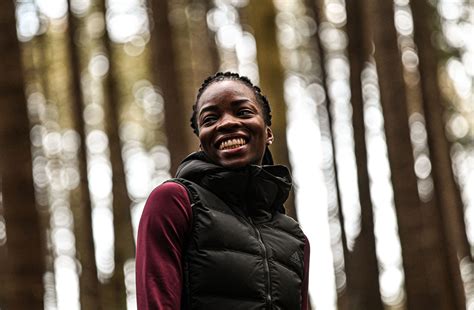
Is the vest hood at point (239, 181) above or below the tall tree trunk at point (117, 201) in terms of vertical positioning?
below

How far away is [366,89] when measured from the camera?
9.27 metres

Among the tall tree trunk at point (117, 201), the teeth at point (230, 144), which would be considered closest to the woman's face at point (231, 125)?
the teeth at point (230, 144)

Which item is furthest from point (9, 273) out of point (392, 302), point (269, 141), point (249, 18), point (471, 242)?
point (392, 302)

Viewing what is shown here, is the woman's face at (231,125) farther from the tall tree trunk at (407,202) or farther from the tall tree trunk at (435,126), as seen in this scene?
the tall tree trunk at (435,126)

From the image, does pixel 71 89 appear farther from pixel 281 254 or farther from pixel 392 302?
pixel 281 254

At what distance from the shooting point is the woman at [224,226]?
7.47ft

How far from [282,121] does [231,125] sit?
23.2 feet

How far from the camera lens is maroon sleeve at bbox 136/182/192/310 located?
2.24 metres

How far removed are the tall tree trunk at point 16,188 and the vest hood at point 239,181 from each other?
2863 millimetres

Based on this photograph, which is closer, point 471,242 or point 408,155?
point 408,155

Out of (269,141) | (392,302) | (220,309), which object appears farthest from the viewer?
(392,302)

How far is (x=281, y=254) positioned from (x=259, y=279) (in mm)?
131

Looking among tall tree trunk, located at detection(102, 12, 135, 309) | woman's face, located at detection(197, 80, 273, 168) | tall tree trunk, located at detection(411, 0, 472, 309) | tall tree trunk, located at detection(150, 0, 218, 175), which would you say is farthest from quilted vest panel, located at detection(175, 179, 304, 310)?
tall tree trunk, located at detection(102, 12, 135, 309)

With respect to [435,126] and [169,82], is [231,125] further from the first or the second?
[435,126]
